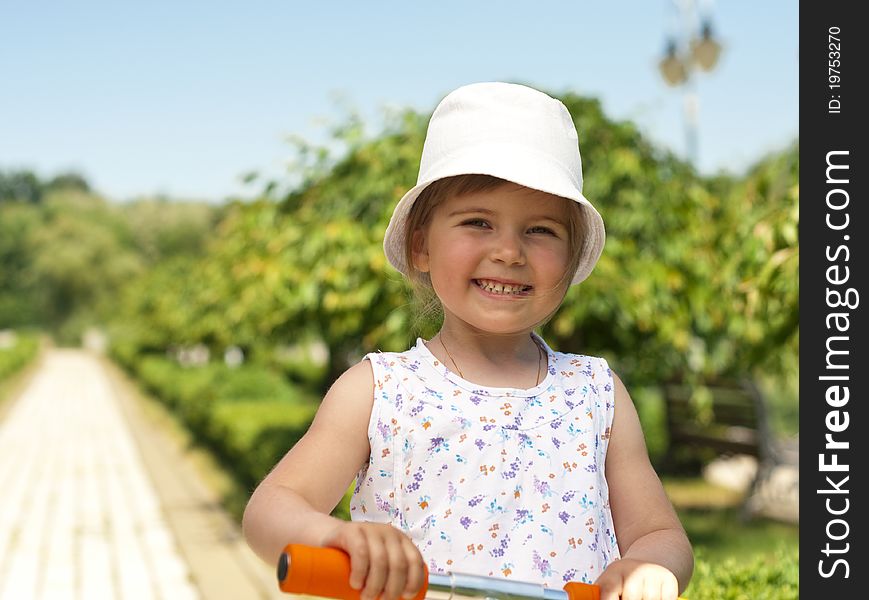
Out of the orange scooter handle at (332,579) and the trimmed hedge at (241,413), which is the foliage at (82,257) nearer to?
the trimmed hedge at (241,413)

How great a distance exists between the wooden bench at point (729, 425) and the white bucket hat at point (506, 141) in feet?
16.8

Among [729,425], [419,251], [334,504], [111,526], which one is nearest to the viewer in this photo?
[334,504]

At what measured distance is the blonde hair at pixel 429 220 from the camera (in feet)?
4.56

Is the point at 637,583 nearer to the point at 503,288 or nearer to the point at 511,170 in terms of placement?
the point at 503,288

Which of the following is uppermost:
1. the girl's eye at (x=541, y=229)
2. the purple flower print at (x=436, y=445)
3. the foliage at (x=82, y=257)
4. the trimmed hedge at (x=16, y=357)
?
the foliage at (x=82, y=257)

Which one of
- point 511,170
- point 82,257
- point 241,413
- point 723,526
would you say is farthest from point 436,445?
point 82,257

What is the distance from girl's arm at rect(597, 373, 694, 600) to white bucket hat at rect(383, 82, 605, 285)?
34 centimetres

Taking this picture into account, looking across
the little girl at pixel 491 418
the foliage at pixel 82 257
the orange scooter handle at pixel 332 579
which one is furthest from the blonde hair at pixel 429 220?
the foliage at pixel 82 257

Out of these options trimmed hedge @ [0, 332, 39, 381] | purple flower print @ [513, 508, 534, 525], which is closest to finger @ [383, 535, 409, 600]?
purple flower print @ [513, 508, 534, 525]

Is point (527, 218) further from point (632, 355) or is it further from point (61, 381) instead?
point (61, 381)

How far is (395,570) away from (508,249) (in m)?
0.51

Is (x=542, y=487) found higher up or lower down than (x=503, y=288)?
lower down

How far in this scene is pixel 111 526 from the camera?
7652 mm
